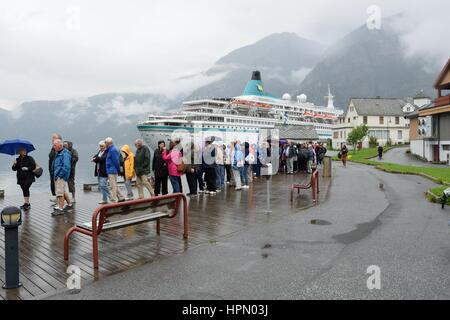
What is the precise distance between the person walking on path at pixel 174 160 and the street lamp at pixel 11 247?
6.61 meters

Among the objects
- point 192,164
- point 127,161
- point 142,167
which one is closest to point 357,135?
point 192,164

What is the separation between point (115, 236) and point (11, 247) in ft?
9.03

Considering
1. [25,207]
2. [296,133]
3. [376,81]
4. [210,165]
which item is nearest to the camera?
[25,207]

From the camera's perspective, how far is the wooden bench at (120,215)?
18.7ft

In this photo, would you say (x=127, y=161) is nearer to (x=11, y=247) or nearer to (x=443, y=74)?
(x=11, y=247)

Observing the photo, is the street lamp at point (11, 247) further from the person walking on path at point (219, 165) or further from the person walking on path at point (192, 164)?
the person walking on path at point (219, 165)

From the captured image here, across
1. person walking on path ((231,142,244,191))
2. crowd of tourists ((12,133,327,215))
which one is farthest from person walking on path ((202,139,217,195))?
person walking on path ((231,142,244,191))

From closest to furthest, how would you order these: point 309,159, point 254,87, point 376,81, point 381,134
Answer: point 309,159, point 254,87, point 381,134, point 376,81

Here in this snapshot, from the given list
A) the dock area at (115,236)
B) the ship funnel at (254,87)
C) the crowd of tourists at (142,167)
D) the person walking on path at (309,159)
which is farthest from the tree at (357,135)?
the dock area at (115,236)

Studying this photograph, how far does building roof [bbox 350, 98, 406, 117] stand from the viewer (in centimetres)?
7875

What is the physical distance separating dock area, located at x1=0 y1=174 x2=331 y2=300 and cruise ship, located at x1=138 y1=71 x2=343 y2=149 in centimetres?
3990

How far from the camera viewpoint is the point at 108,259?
608cm

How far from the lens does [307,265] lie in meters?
5.69
